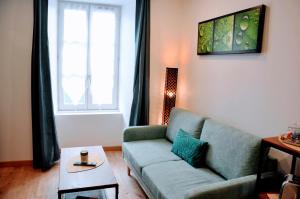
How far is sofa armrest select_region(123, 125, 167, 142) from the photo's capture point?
10.3ft

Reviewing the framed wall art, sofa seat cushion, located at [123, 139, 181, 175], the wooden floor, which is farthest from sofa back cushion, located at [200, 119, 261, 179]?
the wooden floor

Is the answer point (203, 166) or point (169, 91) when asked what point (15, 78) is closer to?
point (169, 91)

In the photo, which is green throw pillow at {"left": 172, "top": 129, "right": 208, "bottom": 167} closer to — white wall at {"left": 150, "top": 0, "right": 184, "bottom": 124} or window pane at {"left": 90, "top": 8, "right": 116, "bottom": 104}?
white wall at {"left": 150, "top": 0, "right": 184, "bottom": 124}

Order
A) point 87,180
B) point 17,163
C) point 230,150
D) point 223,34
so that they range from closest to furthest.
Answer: point 87,180 → point 230,150 → point 223,34 → point 17,163

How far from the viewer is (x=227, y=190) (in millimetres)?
1771

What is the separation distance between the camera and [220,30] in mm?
2744

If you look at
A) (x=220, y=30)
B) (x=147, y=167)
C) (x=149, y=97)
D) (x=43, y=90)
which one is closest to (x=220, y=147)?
(x=147, y=167)

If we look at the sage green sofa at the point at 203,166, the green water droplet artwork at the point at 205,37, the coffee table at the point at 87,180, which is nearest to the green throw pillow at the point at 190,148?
the sage green sofa at the point at 203,166

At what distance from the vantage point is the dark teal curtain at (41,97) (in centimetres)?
311

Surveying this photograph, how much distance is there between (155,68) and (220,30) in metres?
1.21

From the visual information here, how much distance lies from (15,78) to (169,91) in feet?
6.72

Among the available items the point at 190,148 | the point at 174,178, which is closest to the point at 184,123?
the point at 190,148

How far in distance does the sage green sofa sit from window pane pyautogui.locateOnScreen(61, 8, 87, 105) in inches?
53.4

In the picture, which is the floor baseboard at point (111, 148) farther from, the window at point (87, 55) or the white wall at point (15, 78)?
the white wall at point (15, 78)
